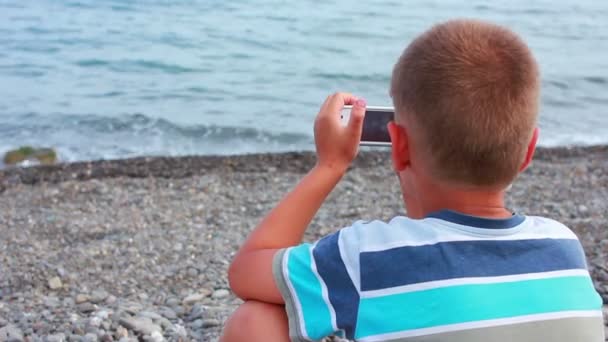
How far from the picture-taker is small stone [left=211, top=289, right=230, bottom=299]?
4262 millimetres

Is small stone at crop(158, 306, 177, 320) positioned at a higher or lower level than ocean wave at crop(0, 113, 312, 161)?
higher

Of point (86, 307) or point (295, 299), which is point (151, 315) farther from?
point (295, 299)

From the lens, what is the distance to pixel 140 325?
3.61 m

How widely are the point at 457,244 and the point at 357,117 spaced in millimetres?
494

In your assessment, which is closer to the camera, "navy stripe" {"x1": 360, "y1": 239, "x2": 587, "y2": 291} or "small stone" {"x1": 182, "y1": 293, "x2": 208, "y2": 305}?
"navy stripe" {"x1": 360, "y1": 239, "x2": 587, "y2": 291}

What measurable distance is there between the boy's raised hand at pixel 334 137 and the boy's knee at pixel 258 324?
1.42 ft

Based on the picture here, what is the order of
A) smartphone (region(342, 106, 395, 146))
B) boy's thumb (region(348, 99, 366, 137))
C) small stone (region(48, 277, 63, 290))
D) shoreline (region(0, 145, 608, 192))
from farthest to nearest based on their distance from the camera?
1. shoreline (region(0, 145, 608, 192))
2. small stone (region(48, 277, 63, 290))
3. smartphone (region(342, 106, 395, 146))
4. boy's thumb (region(348, 99, 366, 137))

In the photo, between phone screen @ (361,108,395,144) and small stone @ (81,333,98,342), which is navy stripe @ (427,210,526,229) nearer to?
phone screen @ (361,108,395,144)

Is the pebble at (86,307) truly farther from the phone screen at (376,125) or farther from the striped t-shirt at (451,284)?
the striped t-shirt at (451,284)

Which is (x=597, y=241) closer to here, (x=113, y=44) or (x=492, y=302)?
(x=492, y=302)

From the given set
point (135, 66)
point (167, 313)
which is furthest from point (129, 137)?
point (167, 313)

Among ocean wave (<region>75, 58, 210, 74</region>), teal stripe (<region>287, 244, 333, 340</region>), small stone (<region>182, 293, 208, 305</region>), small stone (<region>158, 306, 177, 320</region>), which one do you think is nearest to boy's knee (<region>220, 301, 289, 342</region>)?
teal stripe (<region>287, 244, 333, 340</region>)

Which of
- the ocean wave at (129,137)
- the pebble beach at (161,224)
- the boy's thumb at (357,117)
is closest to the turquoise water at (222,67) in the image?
the ocean wave at (129,137)

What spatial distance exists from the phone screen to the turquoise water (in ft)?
23.0
